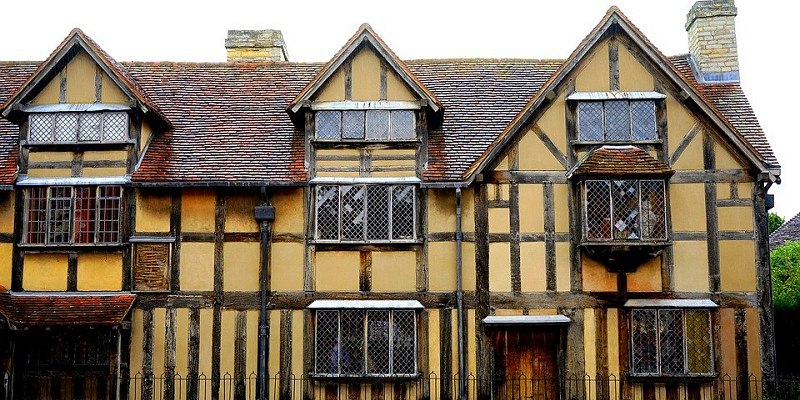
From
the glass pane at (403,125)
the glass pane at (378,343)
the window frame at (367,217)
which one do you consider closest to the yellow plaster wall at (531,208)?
the window frame at (367,217)

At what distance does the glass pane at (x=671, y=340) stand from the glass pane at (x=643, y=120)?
12.4ft

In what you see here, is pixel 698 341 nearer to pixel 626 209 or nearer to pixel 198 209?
pixel 626 209

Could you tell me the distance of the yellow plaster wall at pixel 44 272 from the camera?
17.2 meters

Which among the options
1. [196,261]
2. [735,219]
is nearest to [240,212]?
[196,261]

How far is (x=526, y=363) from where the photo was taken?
16.9 m

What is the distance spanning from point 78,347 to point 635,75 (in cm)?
1322

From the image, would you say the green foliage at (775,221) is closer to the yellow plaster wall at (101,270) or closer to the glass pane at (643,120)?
the glass pane at (643,120)

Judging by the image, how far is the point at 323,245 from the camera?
56.3 feet

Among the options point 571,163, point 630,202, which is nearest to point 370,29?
point 571,163

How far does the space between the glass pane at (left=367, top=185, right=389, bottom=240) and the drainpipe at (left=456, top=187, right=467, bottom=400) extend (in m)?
1.52

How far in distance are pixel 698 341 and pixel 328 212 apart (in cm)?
813

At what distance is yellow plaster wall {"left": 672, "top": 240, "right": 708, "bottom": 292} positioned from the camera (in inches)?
663

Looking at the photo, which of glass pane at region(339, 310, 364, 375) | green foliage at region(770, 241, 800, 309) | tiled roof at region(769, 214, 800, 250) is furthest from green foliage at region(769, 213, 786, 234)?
glass pane at region(339, 310, 364, 375)

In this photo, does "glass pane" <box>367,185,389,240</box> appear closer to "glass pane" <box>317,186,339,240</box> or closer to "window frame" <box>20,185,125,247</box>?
"glass pane" <box>317,186,339,240</box>
